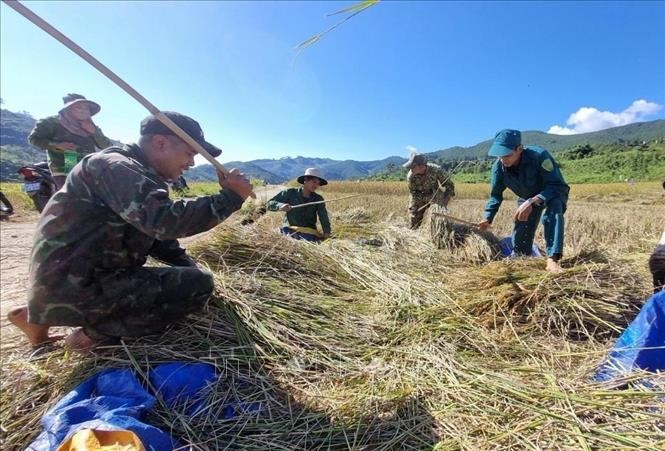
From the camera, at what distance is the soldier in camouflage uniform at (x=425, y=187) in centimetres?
529

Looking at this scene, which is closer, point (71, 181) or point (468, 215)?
point (71, 181)

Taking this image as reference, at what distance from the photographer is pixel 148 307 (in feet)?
5.92

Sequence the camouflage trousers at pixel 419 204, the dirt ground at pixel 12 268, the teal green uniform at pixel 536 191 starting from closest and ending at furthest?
the dirt ground at pixel 12 268 < the teal green uniform at pixel 536 191 < the camouflage trousers at pixel 419 204

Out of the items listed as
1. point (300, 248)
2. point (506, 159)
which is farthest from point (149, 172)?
point (506, 159)

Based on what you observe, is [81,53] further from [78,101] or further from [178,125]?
[78,101]

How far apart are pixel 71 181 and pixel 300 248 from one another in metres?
1.84

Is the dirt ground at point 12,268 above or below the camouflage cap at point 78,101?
below

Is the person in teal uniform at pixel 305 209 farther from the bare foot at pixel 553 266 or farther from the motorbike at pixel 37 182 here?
the motorbike at pixel 37 182

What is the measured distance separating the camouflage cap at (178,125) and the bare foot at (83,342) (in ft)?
3.59

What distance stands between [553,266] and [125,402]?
2641mm

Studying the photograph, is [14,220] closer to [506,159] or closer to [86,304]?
[86,304]

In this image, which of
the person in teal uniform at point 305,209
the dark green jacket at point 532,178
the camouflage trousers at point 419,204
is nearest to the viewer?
the dark green jacket at point 532,178

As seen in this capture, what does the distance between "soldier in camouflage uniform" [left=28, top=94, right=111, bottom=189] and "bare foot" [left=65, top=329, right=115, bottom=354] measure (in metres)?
2.63

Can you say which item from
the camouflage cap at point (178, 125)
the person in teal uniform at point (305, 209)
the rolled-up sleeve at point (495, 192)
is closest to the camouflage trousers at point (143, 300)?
the camouflage cap at point (178, 125)
